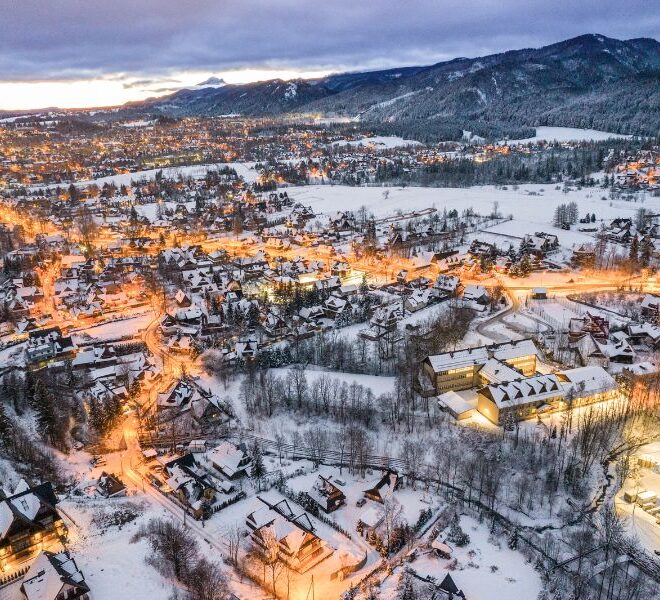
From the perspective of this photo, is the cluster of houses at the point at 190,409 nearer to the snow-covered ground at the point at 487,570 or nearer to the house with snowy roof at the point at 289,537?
the house with snowy roof at the point at 289,537

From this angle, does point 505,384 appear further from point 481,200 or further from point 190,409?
point 481,200

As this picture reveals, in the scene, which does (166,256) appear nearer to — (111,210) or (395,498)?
(111,210)

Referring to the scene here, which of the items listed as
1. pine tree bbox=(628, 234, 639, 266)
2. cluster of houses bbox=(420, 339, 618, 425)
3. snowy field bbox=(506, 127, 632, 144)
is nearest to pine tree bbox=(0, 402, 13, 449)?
cluster of houses bbox=(420, 339, 618, 425)

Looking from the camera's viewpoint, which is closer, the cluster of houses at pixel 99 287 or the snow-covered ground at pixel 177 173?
the cluster of houses at pixel 99 287

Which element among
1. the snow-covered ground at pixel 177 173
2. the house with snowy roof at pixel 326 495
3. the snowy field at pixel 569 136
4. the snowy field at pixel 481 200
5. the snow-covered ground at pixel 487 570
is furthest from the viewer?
the snowy field at pixel 569 136

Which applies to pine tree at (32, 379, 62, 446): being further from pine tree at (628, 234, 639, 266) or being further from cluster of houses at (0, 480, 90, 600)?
pine tree at (628, 234, 639, 266)

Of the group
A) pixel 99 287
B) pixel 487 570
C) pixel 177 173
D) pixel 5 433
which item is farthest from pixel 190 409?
pixel 177 173

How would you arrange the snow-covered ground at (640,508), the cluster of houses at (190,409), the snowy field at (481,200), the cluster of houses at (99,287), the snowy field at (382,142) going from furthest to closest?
the snowy field at (382,142)
the snowy field at (481,200)
the cluster of houses at (99,287)
the cluster of houses at (190,409)
the snow-covered ground at (640,508)

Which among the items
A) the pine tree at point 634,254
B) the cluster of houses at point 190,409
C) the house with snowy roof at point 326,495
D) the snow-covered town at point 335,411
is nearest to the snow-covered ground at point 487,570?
the snow-covered town at point 335,411
